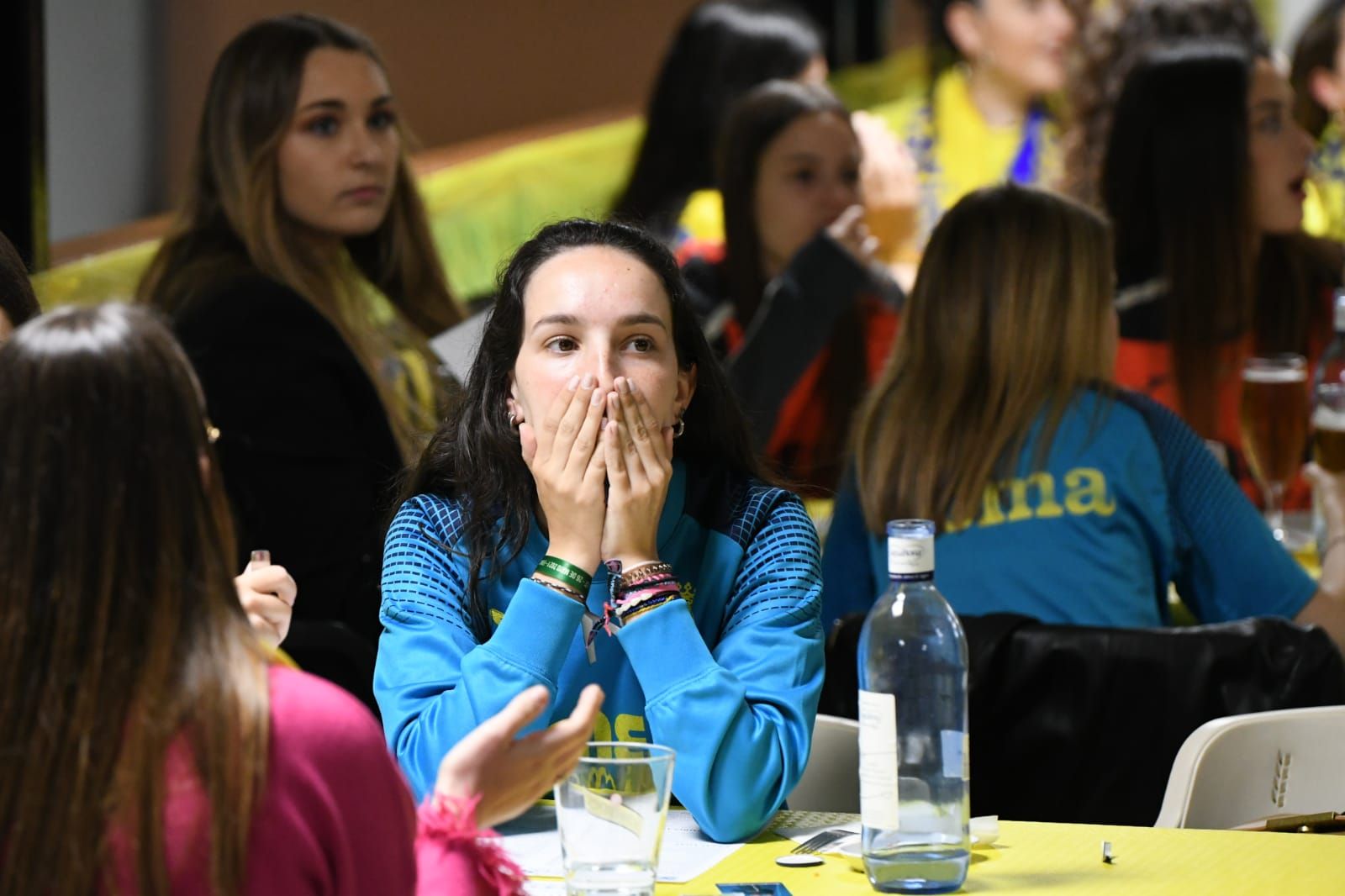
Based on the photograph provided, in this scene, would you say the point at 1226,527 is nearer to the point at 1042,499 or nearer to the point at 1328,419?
the point at 1042,499

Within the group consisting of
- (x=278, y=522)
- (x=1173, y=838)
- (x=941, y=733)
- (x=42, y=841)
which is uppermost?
(x=42, y=841)

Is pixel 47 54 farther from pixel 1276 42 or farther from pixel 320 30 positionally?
pixel 1276 42

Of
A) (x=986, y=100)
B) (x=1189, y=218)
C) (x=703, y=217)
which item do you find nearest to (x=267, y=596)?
(x=1189, y=218)

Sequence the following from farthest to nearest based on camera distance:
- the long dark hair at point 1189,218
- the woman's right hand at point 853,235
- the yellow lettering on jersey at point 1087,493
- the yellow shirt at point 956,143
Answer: the yellow shirt at point 956,143, the woman's right hand at point 853,235, the long dark hair at point 1189,218, the yellow lettering on jersey at point 1087,493

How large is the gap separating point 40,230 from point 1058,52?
123 inches

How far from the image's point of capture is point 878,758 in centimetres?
149

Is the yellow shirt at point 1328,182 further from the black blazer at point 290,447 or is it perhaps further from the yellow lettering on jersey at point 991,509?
the black blazer at point 290,447

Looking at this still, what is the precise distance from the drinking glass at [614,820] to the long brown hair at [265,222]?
1619mm

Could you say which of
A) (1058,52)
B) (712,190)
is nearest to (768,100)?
(712,190)

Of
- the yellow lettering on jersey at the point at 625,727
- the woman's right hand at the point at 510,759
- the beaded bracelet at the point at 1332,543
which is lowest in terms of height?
the beaded bracelet at the point at 1332,543

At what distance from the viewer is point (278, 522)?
3.00 m

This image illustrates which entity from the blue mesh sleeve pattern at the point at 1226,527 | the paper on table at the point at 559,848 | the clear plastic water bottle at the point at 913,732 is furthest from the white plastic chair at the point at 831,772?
the blue mesh sleeve pattern at the point at 1226,527

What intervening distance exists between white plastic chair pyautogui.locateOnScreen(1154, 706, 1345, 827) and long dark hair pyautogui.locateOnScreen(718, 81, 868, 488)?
2275 millimetres

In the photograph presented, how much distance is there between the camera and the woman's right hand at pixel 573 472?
6.00 ft
